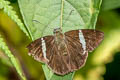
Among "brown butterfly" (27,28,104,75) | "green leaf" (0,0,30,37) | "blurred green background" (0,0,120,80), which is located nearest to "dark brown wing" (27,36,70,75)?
"brown butterfly" (27,28,104,75)

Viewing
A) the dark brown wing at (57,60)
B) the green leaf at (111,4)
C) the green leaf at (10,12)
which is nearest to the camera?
the green leaf at (10,12)

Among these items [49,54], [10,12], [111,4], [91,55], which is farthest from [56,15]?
[91,55]

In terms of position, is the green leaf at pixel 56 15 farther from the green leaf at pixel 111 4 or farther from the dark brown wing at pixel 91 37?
the green leaf at pixel 111 4

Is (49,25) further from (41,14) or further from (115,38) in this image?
(115,38)

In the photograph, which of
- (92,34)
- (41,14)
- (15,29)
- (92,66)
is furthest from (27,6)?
(92,66)

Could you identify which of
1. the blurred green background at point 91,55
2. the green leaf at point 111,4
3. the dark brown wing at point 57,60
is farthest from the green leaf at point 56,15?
the blurred green background at point 91,55

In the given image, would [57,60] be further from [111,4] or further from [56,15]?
[111,4]

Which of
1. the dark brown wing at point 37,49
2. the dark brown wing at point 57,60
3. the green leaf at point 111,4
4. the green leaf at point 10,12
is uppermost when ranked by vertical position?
the green leaf at point 10,12
